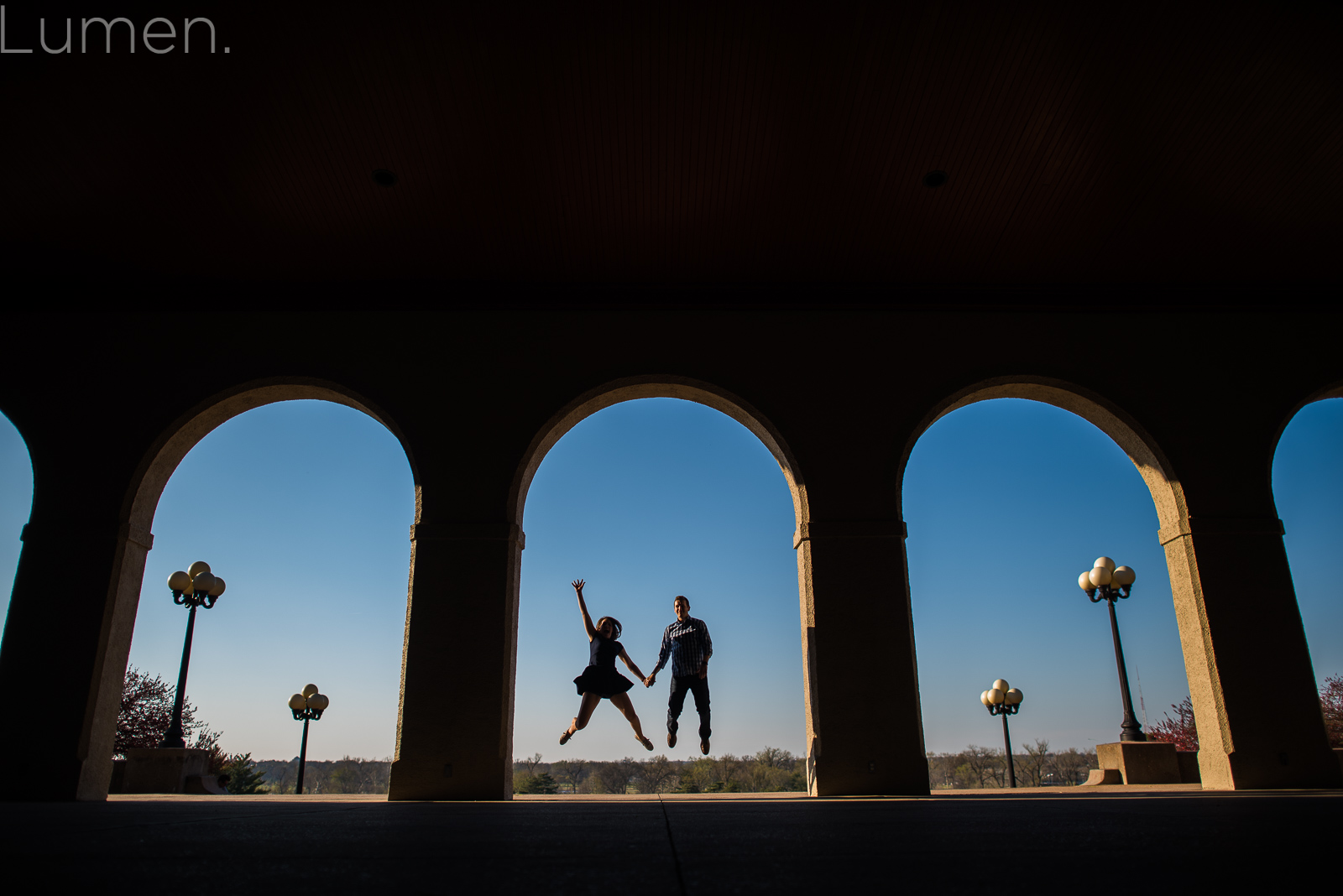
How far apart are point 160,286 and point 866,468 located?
8.59 metres

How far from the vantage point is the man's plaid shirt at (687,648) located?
9.28 meters

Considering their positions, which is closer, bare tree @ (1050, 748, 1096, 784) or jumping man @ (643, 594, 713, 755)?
jumping man @ (643, 594, 713, 755)

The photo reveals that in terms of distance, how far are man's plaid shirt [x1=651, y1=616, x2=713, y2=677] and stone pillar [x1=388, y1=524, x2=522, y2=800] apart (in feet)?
5.91

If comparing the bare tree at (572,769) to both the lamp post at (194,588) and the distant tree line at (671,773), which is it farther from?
the lamp post at (194,588)

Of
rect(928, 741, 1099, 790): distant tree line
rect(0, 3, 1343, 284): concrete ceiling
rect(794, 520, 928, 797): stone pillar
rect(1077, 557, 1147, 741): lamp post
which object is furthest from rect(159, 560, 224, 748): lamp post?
rect(928, 741, 1099, 790): distant tree line

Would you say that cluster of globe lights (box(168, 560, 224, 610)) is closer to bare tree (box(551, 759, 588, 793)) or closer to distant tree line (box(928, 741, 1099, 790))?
bare tree (box(551, 759, 588, 793))

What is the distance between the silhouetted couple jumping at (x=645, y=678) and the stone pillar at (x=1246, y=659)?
5.32 metres

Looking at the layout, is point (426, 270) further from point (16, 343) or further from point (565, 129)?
point (16, 343)

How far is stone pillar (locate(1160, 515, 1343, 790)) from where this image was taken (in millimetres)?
8336

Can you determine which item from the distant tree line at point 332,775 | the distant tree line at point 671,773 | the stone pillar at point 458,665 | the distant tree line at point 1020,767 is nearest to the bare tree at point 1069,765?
Result: the distant tree line at point 1020,767

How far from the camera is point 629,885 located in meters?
1.74

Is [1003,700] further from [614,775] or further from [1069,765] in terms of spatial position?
Result: [1069,765]

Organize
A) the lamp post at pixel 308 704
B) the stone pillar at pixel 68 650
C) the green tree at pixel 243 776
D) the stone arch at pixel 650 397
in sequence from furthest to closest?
the green tree at pixel 243 776
the lamp post at pixel 308 704
the stone arch at pixel 650 397
the stone pillar at pixel 68 650

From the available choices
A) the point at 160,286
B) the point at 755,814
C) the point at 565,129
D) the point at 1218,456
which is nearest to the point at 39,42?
the point at 160,286
